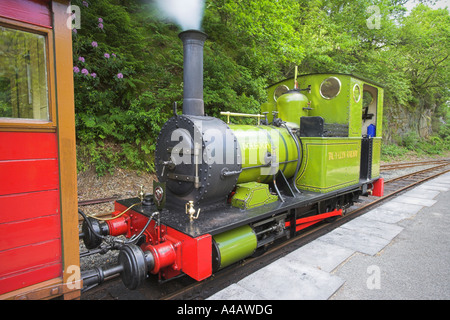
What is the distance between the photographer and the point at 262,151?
4047 millimetres

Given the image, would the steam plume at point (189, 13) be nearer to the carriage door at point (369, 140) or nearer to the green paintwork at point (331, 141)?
the green paintwork at point (331, 141)

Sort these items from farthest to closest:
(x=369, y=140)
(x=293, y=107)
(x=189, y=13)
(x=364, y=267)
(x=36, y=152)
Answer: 1. (x=369, y=140)
2. (x=293, y=107)
3. (x=189, y=13)
4. (x=364, y=267)
5. (x=36, y=152)

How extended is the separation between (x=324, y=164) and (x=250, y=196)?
1.75 m

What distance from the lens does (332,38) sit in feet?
42.8

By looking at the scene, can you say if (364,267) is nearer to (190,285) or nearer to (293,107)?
(190,285)

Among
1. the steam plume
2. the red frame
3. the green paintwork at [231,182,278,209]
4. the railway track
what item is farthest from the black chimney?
the railway track

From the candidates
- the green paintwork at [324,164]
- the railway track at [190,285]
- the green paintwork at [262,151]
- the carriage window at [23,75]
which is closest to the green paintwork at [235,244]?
the railway track at [190,285]

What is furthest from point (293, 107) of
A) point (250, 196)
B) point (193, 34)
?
point (193, 34)

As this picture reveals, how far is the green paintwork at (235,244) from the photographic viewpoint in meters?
2.97

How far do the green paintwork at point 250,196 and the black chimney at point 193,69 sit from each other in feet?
3.91

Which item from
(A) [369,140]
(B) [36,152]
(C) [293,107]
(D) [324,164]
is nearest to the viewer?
(B) [36,152]

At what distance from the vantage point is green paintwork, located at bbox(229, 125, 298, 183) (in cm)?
383

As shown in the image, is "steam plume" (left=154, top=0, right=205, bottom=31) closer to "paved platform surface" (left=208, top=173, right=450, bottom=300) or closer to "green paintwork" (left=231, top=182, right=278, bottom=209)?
"green paintwork" (left=231, top=182, right=278, bottom=209)

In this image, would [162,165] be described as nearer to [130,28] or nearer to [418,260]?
[418,260]
